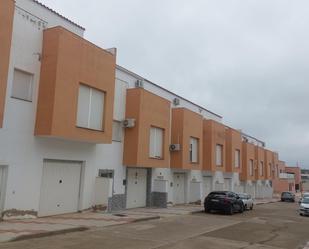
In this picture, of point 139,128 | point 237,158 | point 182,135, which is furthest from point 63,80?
point 237,158

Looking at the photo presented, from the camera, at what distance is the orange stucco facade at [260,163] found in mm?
53850

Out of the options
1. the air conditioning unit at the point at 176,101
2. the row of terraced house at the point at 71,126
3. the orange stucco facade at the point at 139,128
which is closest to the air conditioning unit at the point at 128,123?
the row of terraced house at the point at 71,126

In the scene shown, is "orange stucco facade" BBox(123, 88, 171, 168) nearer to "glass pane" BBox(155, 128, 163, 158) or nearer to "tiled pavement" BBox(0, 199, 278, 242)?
"glass pane" BBox(155, 128, 163, 158)

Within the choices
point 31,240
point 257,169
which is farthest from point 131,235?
point 257,169

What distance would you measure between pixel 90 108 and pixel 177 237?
777 centimetres

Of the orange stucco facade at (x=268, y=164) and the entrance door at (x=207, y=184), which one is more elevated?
the orange stucco facade at (x=268, y=164)

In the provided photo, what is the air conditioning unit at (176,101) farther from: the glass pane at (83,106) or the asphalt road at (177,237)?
the glass pane at (83,106)

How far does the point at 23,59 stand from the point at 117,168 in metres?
9.25

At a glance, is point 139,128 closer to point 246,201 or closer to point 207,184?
point 246,201

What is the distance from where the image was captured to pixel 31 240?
1224cm

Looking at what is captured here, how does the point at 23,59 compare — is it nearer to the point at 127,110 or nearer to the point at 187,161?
the point at 127,110

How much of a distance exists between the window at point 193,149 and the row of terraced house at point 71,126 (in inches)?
65.4

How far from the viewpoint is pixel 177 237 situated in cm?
1481

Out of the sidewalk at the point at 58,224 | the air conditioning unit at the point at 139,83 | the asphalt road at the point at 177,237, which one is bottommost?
the asphalt road at the point at 177,237
